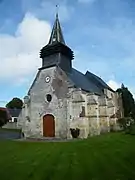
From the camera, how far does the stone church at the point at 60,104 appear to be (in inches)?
976

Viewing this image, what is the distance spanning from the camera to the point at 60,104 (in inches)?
1003

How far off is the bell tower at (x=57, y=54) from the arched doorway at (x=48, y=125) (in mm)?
5966

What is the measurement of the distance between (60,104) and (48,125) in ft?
9.60

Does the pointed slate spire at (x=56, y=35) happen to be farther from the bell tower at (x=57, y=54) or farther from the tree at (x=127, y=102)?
the tree at (x=127, y=102)

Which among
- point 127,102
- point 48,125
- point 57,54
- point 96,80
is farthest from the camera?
point 127,102

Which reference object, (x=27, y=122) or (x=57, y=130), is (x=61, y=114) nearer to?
(x=57, y=130)

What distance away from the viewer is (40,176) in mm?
6734

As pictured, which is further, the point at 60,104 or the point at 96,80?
the point at 96,80

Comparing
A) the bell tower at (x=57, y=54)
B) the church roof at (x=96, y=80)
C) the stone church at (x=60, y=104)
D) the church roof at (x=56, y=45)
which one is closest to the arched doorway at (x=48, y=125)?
the stone church at (x=60, y=104)

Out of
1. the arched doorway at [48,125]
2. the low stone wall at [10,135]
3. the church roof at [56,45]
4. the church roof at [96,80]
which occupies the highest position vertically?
the church roof at [56,45]

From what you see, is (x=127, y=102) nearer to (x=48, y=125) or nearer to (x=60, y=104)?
(x=60, y=104)

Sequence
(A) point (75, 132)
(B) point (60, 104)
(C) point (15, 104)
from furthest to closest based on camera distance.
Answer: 1. (C) point (15, 104)
2. (B) point (60, 104)
3. (A) point (75, 132)

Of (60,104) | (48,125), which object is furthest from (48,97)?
(48,125)

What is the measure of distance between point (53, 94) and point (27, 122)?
4.98 meters
